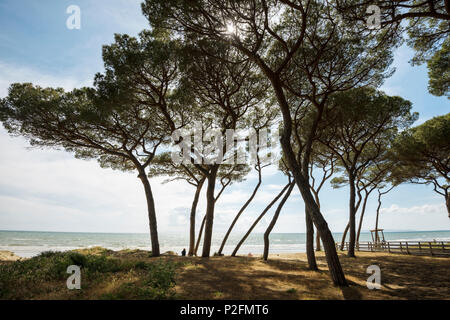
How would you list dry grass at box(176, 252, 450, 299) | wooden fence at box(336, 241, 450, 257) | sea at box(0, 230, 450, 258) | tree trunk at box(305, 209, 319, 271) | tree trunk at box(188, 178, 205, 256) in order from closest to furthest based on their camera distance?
dry grass at box(176, 252, 450, 299) < tree trunk at box(305, 209, 319, 271) < wooden fence at box(336, 241, 450, 257) < tree trunk at box(188, 178, 205, 256) < sea at box(0, 230, 450, 258)

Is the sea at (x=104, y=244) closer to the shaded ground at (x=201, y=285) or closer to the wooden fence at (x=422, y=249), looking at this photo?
the shaded ground at (x=201, y=285)

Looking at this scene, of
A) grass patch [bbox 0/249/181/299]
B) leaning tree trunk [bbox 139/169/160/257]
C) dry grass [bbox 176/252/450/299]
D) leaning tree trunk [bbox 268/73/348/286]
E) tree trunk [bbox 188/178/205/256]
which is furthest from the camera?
tree trunk [bbox 188/178/205/256]

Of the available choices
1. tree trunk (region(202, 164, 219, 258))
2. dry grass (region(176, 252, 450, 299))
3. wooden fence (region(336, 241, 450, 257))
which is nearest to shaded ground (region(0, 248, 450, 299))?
dry grass (region(176, 252, 450, 299))

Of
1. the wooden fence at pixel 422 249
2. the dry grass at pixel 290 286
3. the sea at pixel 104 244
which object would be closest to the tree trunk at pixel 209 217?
the dry grass at pixel 290 286

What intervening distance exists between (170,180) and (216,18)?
11.5 m

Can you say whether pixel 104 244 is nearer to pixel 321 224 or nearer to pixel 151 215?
pixel 151 215

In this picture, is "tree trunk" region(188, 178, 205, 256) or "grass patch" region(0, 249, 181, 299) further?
"tree trunk" region(188, 178, 205, 256)

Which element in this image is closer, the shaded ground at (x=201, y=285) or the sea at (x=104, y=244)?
the shaded ground at (x=201, y=285)

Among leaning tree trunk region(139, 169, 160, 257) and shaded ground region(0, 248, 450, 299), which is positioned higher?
leaning tree trunk region(139, 169, 160, 257)

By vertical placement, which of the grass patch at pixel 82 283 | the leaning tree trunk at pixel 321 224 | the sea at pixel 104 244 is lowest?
the sea at pixel 104 244

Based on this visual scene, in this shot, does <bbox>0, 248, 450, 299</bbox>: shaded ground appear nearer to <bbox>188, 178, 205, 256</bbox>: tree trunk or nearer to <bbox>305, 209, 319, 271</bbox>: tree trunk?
<bbox>305, 209, 319, 271</bbox>: tree trunk
